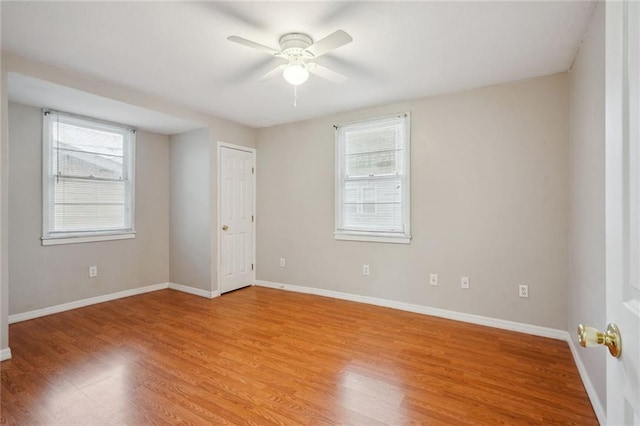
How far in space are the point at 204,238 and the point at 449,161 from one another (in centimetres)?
330

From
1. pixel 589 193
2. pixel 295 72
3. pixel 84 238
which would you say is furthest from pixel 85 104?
pixel 589 193

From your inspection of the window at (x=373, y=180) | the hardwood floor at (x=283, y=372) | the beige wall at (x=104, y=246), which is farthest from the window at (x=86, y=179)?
the window at (x=373, y=180)

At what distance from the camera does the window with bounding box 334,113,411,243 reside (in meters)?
3.66

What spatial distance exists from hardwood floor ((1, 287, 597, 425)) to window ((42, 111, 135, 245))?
111 centimetres

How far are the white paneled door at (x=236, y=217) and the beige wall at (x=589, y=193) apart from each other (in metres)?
3.92

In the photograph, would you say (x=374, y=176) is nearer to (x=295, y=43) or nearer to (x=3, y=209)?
(x=295, y=43)

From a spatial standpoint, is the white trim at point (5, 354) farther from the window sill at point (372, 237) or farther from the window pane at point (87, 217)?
the window sill at point (372, 237)

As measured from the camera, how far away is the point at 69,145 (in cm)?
368

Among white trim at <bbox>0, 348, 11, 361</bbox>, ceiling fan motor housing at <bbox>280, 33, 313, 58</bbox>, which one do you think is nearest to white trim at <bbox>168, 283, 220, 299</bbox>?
white trim at <bbox>0, 348, 11, 361</bbox>

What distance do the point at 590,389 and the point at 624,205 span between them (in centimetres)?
202

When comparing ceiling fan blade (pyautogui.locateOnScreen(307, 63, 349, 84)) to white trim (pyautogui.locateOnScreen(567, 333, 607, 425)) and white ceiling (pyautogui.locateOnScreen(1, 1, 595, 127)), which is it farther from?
white trim (pyautogui.locateOnScreen(567, 333, 607, 425))

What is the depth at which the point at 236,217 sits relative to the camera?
15.1 feet

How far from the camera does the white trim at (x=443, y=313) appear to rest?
289cm

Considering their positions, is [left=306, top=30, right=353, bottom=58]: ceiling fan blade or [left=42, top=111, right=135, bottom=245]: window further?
[left=42, top=111, right=135, bottom=245]: window
